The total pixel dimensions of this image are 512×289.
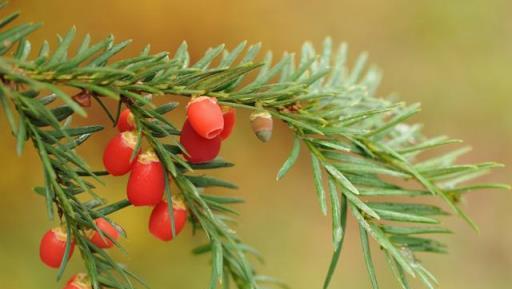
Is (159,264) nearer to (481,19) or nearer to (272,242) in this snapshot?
(272,242)

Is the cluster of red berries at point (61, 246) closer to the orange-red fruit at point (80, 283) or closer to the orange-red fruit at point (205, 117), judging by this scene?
the orange-red fruit at point (80, 283)

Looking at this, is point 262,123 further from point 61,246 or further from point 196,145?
point 61,246

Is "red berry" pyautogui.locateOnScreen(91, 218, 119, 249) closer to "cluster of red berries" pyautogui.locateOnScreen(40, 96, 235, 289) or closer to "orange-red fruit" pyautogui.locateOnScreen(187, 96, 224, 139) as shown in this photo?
"cluster of red berries" pyautogui.locateOnScreen(40, 96, 235, 289)

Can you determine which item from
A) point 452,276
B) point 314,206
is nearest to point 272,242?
point 314,206

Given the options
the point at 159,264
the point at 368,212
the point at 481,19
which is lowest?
the point at 159,264

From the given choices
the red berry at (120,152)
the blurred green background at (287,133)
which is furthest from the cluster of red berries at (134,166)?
the blurred green background at (287,133)

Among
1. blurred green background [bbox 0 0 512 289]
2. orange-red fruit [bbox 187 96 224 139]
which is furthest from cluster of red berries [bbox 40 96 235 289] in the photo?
blurred green background [bbox 0 0 512 289]

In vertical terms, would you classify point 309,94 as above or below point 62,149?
above
